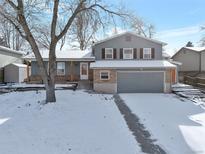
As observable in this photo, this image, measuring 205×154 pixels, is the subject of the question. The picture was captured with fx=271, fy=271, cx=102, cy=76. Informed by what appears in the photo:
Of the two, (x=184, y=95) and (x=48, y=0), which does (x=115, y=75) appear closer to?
(x=184, y=95)

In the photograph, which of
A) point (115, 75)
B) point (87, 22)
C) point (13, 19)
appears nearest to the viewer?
point (13, 19)

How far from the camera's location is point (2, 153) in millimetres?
7090

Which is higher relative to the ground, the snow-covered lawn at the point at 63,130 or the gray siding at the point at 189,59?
the gray siding at the point at 189,59

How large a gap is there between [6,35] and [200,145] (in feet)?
139

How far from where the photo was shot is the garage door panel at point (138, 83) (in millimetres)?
23766

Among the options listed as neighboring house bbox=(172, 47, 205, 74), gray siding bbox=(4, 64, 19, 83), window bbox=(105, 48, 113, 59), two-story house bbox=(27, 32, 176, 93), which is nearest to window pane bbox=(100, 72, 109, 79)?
two-story house bbox=(27, 32, 176, 93)

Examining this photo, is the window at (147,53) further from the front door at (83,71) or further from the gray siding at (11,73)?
the gray siding at (11,73)

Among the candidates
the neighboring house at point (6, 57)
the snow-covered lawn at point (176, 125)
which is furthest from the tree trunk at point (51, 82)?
the neighboring house at point (6, 57)

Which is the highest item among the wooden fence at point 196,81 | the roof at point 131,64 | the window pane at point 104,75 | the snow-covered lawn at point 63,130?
the roof at point 131,64

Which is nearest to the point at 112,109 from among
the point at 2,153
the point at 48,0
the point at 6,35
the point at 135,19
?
the point at 135,19

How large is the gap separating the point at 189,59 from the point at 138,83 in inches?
610

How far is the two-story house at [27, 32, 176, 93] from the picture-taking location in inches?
930

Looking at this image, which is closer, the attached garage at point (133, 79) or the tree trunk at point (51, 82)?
the tree trunk at point (51, 82)

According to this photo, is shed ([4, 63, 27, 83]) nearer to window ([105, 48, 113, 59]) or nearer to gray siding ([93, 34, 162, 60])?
gray siding ([93, 34, 162, 60])
